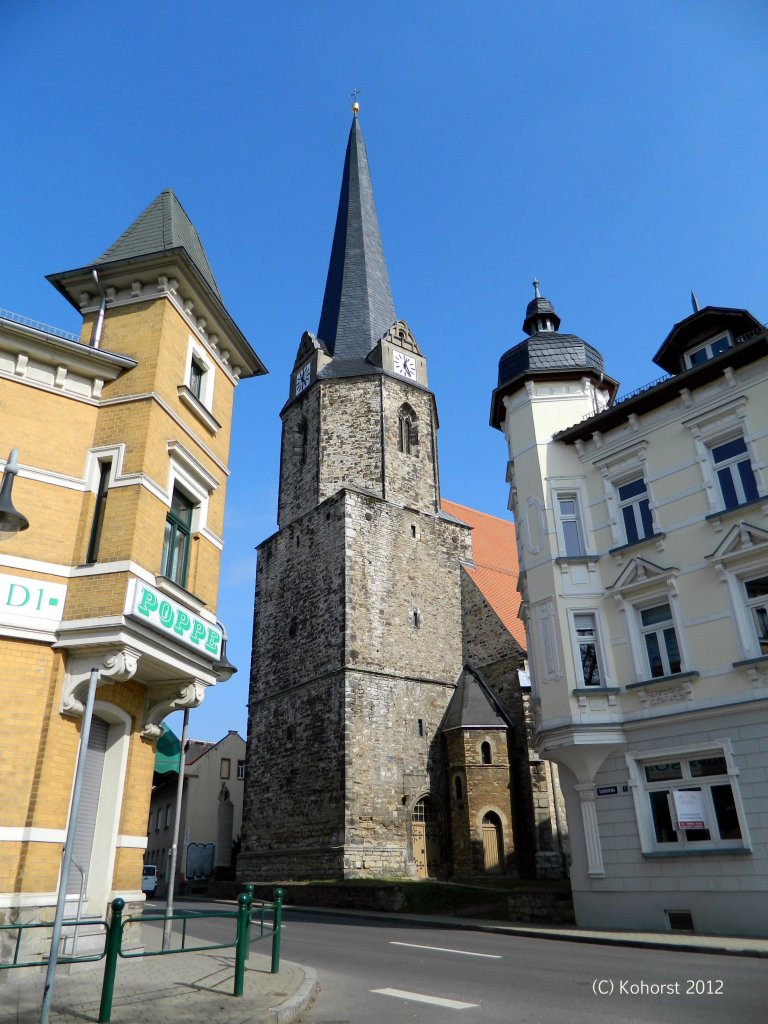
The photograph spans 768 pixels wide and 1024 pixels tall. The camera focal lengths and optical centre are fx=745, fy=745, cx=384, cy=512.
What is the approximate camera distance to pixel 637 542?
608 inches

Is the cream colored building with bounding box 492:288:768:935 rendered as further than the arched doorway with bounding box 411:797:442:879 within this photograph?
No

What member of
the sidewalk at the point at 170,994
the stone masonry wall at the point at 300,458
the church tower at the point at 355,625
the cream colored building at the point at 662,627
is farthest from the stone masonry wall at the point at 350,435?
the sidewalk at the point at 170,994

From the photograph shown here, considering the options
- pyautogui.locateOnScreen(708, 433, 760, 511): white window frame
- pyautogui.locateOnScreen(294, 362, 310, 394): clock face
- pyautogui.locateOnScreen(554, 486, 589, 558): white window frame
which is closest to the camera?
pyautogui.locateOnScreen(708, 433, 760, 511): white window frame

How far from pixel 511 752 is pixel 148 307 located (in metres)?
22.3

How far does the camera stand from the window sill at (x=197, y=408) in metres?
11.0

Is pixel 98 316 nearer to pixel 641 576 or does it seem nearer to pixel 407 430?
pixel 641 576

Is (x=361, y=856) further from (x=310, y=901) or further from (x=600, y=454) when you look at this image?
(x=600, y=454)

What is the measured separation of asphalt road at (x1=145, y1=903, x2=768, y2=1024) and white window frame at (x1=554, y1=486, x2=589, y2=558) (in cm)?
761

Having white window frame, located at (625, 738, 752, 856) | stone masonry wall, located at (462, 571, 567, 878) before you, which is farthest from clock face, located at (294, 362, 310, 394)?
white window frame, located at (625, 738, 752, 856)

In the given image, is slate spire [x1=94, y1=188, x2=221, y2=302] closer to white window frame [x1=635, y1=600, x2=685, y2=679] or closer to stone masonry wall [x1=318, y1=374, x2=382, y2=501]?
white window frame [x1=635, y1=600, x2=685, y2=679]

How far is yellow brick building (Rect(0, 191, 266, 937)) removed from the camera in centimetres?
836

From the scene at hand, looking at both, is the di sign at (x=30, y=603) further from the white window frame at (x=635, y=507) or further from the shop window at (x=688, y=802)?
the white window frame at (x=635, y=507)

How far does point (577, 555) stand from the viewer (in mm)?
16453

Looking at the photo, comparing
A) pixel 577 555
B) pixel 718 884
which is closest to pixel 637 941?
pixel 718 884
